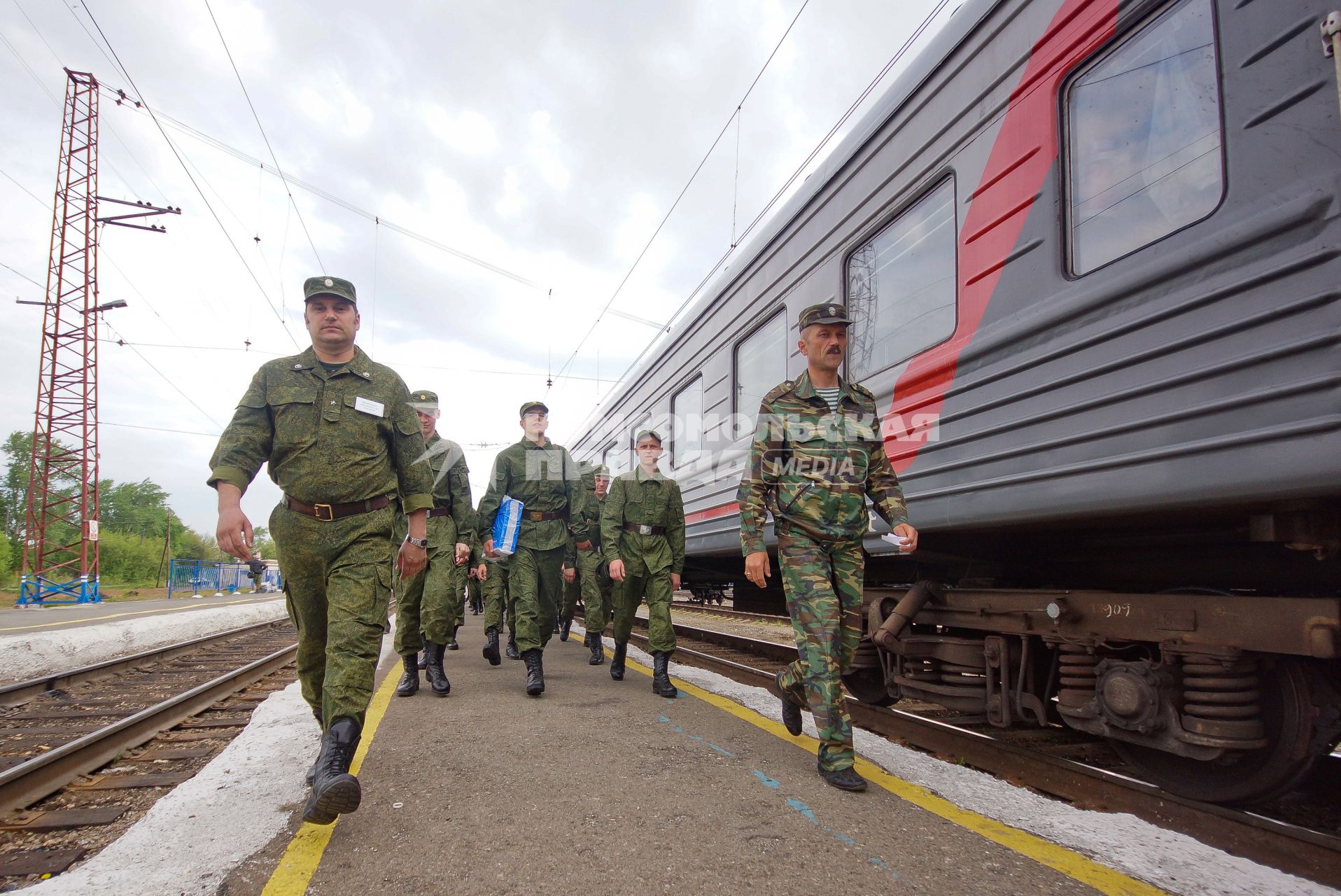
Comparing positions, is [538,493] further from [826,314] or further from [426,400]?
[826,314]

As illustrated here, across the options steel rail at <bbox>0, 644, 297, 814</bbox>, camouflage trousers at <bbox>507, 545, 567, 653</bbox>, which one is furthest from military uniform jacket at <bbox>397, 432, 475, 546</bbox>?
A: steel rail at <bbox>0, 644, 297, 814</bbox>

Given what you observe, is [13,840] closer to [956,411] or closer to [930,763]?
[930,763]

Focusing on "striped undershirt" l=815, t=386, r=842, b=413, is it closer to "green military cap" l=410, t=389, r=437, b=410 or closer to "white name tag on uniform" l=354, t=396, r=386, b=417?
"white name tag on uniform" l=354, t=396, r=386, b=417

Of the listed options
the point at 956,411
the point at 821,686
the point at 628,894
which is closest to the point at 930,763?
the point at 821,686

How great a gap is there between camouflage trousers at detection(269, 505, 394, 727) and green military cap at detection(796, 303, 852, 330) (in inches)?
77.0

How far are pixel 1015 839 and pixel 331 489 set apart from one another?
2.66m

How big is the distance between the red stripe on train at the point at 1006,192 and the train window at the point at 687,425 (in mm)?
3313

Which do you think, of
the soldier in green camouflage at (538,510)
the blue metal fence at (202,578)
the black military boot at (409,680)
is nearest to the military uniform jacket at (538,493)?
the soldier in green camouflage at (538,510)

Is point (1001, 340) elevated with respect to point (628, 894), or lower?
elevated

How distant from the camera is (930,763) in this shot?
3400mm

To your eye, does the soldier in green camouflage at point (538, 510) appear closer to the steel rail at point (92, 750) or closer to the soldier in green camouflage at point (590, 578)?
the soldier in green camouflage at point (590, 578)

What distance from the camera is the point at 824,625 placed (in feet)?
10.4

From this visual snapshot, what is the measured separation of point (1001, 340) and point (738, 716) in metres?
2.48

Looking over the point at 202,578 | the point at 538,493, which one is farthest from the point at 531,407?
the point at 202,578
